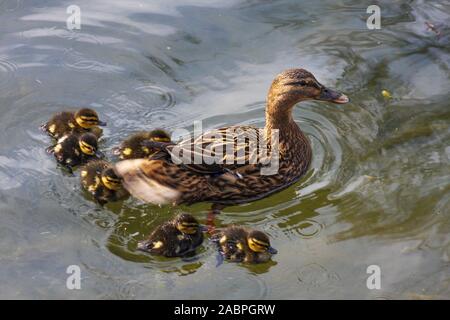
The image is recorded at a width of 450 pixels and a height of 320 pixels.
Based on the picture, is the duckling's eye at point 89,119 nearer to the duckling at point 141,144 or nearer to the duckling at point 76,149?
the duckling at point 76,149

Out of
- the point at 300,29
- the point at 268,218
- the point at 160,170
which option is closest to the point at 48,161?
the point at 160,170

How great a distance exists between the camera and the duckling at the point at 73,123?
201 inches

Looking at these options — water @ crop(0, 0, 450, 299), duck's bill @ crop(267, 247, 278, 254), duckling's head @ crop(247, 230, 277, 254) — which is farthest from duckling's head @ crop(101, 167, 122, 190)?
duck's bill @ crop(267, 247, 278, 254)

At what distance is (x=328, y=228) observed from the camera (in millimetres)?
4504

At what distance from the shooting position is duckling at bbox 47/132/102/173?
492 centimetres

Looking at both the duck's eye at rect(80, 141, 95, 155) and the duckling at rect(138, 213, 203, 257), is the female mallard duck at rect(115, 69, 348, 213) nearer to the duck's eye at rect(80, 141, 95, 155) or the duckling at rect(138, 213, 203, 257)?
the duck's eye at rect(80, 141, 95, 155)

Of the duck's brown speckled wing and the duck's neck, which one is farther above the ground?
the duck's neck

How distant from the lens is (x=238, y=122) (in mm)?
5477

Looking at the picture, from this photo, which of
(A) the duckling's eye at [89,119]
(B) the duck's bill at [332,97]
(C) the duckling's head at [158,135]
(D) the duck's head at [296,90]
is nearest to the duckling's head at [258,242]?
(C) the duckling's head at [158,135]

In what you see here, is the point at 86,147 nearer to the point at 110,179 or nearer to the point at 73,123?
the point at 73,123

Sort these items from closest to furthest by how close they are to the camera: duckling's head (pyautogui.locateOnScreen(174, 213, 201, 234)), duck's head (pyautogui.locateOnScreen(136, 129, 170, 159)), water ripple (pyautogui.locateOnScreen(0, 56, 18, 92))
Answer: duckling's head (pyautogui.locateOnScreen(174, 213, 201, 234)), duck's head (pyautogui.locateOnScreen(136, 129, 170, 159)), water ripple (pyautogui.locateOnScreen(0, 56, 18, 92))

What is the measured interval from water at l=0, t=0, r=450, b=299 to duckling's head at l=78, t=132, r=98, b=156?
0.21 m

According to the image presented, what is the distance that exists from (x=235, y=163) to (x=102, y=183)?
819mm
